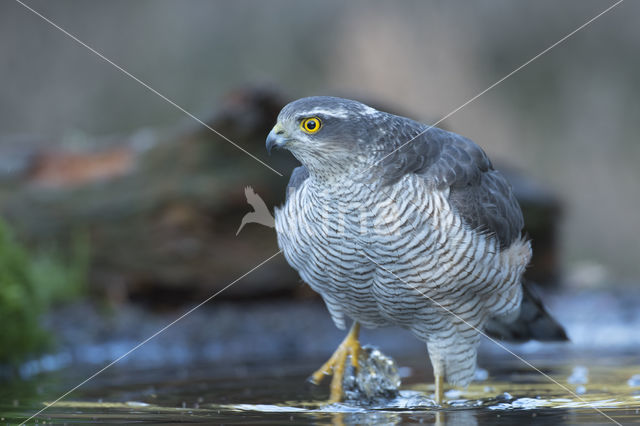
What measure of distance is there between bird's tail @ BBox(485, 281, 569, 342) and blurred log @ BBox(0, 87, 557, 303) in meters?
3.18

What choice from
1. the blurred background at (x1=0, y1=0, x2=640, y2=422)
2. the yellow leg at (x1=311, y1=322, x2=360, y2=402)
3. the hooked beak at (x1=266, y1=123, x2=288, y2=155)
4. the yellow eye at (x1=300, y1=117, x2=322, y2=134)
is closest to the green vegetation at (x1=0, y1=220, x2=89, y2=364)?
the blurred background at (x1=0, y1=0, x2=640, y2=422)

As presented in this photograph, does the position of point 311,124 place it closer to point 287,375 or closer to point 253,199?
point 287,375

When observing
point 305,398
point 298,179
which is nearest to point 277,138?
point 298,179

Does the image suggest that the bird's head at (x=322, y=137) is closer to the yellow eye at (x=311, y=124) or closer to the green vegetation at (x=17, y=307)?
the yellow eye at (x=311, y=124)

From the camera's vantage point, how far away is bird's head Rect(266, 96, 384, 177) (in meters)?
3.49

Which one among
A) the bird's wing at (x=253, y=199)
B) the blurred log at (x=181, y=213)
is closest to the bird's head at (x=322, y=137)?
the bird's wing at (x=253, y=199)

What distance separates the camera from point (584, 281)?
9.89 m

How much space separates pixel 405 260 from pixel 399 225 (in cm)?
18

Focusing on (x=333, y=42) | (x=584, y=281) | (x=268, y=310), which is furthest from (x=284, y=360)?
(x=333, y=42)

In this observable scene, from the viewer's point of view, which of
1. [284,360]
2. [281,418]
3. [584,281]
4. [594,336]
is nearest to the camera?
[281,418]

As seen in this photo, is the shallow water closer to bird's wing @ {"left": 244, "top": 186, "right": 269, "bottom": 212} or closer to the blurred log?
bird's wing @ {"left": 244, "top": 186, "right": 269, "bottom": 212}

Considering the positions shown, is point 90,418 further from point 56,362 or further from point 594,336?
point 594,336

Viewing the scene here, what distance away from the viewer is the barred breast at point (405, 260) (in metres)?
3.48

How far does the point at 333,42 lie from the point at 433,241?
38.1 feet
